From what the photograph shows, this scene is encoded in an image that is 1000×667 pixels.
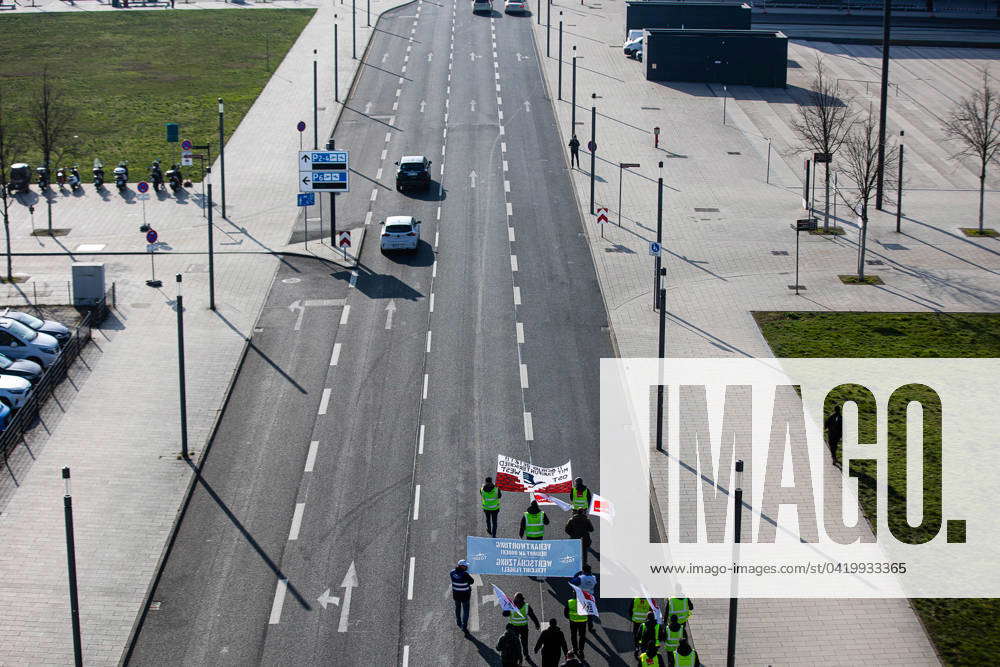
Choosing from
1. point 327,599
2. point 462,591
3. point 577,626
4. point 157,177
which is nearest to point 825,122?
point 157,177

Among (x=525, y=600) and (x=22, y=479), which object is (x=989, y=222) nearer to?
(x=525, y=600)

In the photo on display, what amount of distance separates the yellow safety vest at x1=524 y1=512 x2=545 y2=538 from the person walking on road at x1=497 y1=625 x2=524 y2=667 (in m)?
4.27

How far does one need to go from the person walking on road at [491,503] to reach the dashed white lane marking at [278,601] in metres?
5.20

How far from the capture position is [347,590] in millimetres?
29859

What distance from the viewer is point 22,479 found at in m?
34.6

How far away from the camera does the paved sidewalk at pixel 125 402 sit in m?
29.6

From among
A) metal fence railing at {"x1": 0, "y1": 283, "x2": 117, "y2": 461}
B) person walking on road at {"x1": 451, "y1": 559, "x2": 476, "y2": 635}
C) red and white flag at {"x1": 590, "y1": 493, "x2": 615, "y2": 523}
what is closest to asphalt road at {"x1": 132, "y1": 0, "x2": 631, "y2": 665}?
person walking on road at {"x1": 451, "y1": 559, "x2": 476, "y2": 635}

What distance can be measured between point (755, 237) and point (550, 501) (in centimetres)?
2588

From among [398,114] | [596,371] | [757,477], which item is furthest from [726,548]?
[398,114]

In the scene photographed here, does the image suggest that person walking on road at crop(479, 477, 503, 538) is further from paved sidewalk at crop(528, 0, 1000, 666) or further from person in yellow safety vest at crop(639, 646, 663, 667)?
person in yellow safety vest at crop(639, 646, 663, 667)

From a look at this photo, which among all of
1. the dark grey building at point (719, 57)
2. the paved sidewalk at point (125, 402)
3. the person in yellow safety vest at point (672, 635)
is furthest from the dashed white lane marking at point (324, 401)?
the dark grey building at point (719, 57)

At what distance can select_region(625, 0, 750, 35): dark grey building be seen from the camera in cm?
8838

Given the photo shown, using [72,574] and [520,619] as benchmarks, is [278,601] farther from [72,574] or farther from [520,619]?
[520,619]

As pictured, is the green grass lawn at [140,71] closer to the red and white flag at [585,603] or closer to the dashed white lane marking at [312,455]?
the dashed white lane marking at [312,455]
